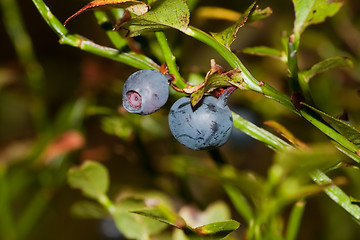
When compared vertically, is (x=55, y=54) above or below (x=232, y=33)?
above

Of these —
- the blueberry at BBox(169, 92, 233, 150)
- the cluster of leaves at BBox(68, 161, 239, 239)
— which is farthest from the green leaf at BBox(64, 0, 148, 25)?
the cluster of leaves at BBox(68, 161, 239, 239)

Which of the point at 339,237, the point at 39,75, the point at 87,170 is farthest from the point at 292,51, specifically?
the point at 39,75

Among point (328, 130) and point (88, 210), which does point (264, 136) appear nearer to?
point (328, 130)

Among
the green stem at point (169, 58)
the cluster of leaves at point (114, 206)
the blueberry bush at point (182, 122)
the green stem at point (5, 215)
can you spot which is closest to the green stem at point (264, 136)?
the blueberry bush at point (182, 122)

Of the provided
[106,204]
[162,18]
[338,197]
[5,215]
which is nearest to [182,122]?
[162,18]

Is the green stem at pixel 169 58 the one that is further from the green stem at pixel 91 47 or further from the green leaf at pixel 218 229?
the green leaf at pixel 218 229

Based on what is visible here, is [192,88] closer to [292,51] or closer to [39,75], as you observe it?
[292,51]

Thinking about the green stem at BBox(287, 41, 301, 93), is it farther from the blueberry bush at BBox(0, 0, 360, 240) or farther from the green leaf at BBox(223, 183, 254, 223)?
the green leaf at BBox(223, 183, 254, 223)
